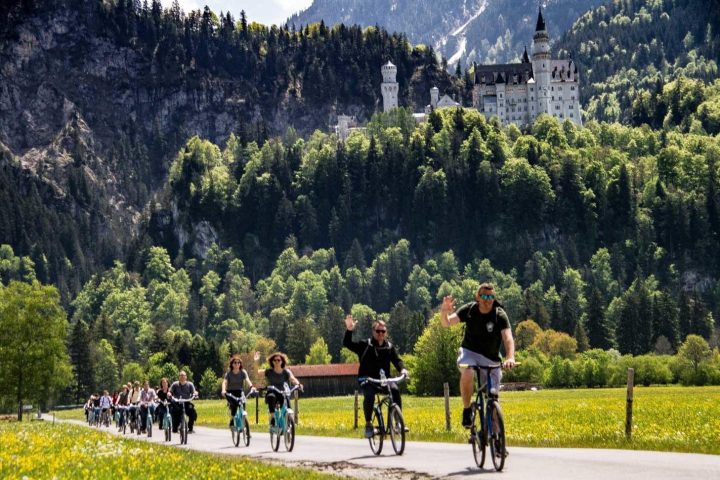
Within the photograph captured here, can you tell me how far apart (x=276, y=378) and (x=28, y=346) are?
7449 centimetres

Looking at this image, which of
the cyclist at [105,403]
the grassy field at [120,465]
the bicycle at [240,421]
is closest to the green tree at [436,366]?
the cyclist at [105,403]

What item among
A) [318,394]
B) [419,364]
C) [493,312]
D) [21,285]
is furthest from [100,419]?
[318,394]

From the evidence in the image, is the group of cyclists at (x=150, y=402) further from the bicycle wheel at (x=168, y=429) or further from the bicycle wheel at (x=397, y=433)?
the bicycle wheel at (x=397, y=433)

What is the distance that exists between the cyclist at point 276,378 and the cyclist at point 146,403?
16209 mm

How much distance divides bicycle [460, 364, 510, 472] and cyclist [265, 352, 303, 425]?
32.2 ft

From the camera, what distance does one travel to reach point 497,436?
76.0 feet

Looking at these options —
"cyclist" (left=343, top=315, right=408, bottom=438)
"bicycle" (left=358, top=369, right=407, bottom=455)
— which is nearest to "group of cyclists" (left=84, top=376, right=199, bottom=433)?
"bicycle" (left=358, top=369, right=407, bottom=455)

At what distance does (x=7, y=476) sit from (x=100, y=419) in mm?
50875

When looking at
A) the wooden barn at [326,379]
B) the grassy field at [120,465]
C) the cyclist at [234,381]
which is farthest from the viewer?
the wooden barn at [326,379]

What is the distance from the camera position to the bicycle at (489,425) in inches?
907

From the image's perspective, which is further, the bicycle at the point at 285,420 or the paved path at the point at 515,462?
the bicycle at the point at 285,420

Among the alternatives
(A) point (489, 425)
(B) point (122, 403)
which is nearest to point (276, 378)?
(A) point (489, 425)

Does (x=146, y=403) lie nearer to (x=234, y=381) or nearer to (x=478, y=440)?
(x=234, y=381)

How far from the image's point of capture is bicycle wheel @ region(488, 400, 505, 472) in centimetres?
2298
